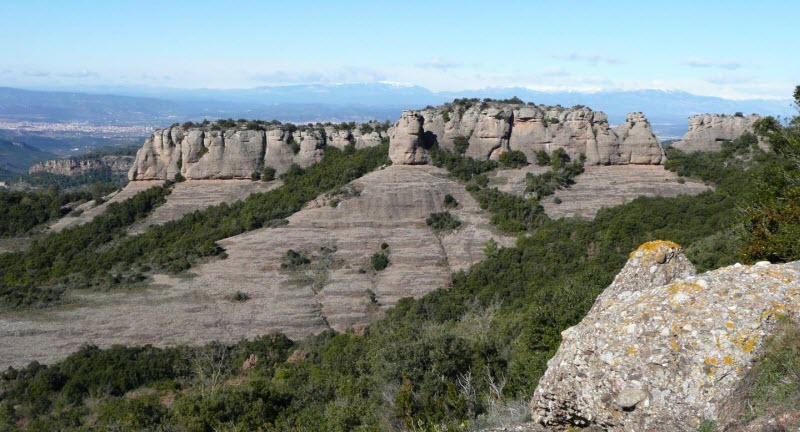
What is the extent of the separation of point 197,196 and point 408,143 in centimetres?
1742

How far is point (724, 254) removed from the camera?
22.7 m

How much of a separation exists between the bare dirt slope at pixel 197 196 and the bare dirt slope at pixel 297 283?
393 inches

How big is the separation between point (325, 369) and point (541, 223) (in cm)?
2249

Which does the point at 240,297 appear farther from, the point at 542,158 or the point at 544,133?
the point at 544,133

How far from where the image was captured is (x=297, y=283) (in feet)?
116

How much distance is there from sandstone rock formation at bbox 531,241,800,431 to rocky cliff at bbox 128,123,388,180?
49.5 m

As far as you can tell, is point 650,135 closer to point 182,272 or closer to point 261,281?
point 261,281

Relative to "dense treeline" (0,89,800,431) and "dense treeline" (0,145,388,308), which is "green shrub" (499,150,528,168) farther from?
"dense treeline" (0,145,388,308)

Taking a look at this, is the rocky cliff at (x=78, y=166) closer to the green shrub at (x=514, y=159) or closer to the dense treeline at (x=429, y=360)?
the green shrub at (x=514, y=159)

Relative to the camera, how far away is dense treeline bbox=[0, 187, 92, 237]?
50125mm

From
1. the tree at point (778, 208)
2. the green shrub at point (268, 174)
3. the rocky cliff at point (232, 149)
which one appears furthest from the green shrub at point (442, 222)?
the tree at point (778, 208)

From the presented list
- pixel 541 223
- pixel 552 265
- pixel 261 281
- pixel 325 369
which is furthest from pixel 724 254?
pixel 261 281

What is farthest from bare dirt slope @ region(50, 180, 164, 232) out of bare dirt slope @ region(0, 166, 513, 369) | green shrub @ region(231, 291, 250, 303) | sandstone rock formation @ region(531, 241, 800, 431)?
sandstone rock formation @ region(531, 241, 800, 431)

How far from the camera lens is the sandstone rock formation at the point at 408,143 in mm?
49469
